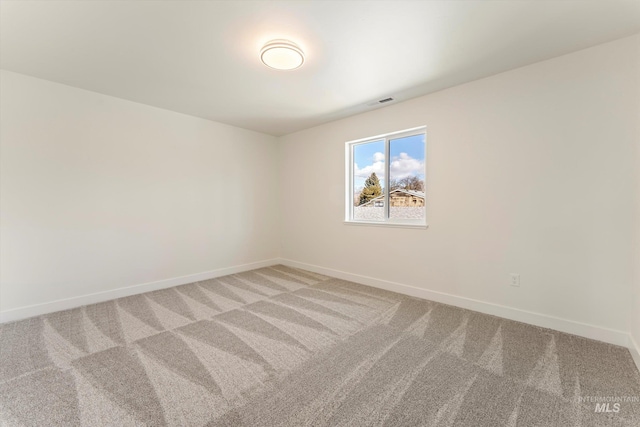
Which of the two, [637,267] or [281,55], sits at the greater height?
[281,55]

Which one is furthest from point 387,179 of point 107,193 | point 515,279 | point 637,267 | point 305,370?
point 107,193

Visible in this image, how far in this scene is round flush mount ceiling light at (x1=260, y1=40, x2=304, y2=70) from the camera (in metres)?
2.09

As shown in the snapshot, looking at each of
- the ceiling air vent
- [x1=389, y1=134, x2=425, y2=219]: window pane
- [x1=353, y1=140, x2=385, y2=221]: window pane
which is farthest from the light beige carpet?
the ceiling air vent

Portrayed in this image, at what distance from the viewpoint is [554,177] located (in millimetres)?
2344

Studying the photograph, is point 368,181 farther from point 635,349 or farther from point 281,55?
point 635,349

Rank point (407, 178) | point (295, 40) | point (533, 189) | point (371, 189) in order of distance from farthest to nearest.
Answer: point (371, 189) → point (407, 178) → point (533, 189) → point (295, 40)

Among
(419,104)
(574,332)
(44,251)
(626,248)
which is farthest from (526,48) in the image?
(44,251)

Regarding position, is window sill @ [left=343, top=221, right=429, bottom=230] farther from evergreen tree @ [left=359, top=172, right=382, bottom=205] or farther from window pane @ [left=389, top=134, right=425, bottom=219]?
evergreen tree @ [left=359, top=172, right=382, bottom=205]

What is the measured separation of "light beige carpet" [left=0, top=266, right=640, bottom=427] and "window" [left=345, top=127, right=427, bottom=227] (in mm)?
1295

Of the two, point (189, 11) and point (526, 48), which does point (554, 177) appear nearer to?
point (526, 48)

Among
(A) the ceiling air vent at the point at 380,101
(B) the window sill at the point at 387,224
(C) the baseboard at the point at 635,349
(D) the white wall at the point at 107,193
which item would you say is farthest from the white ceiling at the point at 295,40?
(C) the baseboard at the point at 635,349

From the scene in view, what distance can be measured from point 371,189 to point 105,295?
3.71m

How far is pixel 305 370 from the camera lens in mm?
1829

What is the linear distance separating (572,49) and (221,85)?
3285mm
